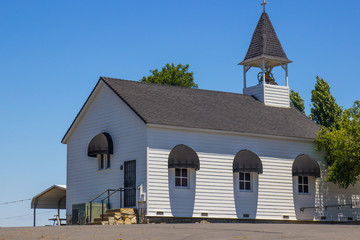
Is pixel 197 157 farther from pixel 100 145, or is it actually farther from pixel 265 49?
pixel 265 49

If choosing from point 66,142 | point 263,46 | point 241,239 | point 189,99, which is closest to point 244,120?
point 189,99

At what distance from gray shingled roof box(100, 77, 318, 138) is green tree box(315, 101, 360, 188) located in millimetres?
1137

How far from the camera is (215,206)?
122ft

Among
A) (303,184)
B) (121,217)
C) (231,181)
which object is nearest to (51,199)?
(121,217)

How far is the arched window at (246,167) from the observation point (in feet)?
124

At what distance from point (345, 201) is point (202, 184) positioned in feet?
34.1

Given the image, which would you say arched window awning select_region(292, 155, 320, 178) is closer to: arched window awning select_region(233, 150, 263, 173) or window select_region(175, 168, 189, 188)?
arched window awning select_region(233, 150, 263, 173)

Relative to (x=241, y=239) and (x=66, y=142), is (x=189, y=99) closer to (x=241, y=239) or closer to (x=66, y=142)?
(x=66, y=142)

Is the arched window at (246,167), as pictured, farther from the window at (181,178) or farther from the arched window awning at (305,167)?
the window at (181,178)

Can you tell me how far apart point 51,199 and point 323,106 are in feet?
85.3

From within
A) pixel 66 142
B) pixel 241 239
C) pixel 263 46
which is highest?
pixel 263 46

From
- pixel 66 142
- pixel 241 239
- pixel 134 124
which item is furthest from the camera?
pixel 66 142

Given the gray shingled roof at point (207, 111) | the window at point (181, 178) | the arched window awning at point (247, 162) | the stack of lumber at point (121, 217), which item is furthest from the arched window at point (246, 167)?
the stack of lumber at point (121, 217)

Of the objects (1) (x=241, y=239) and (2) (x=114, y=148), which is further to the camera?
(2) (x=114, y=148)
